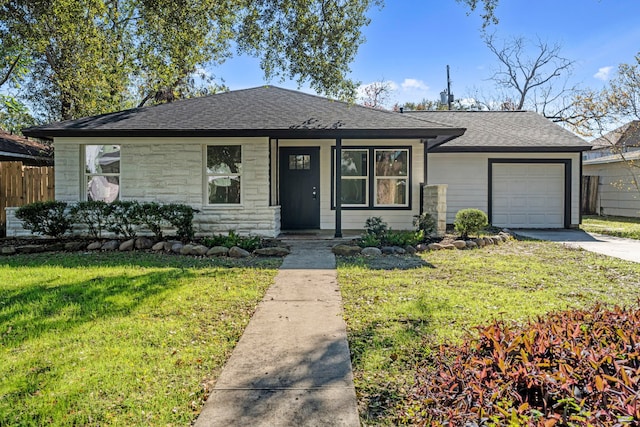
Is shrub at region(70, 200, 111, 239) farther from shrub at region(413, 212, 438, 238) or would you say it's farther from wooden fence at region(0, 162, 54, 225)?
shrub at region(413, 212, 438, 238)

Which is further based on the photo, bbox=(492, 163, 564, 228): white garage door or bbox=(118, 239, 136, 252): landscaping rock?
bbox=(492, 163, 564, 228): white garage door

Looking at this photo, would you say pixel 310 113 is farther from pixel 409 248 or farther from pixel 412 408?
pixel 412 408

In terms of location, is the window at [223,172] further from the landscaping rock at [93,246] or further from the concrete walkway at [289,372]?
the concrete walkway at [289,372]

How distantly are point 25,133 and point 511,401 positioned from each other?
1138 cm

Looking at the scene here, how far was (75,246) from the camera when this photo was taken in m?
8.80

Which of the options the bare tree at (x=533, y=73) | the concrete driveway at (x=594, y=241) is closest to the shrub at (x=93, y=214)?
the concrete driveway at (x=594, y=241)

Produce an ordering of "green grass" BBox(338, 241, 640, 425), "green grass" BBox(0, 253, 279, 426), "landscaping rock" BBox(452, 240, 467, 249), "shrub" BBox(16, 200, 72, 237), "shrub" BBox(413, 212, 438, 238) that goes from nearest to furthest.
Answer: "green grass" BBox(0, 253, 279, 426)
"green grass" BBox(338, 241, 640, 425)
"landscaping rock" BBox(452, 240, 467, 249)
"shrub" BBox(16, 200, 72, 237)
"shrub" BBox(413, 212, 438, 238)

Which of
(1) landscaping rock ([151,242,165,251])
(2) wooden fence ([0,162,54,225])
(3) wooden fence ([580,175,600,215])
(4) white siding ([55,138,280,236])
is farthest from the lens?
(3) wooden fence ([580,175,600,215])

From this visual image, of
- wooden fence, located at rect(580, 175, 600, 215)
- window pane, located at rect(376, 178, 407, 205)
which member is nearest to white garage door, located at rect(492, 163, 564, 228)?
window pane, located at rect(376, 178, 407, 205)

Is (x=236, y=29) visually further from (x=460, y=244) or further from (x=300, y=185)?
(x=460, y=244)

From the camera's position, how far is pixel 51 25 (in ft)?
34.7

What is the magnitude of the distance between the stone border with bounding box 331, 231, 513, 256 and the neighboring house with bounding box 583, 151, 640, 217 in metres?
10.5

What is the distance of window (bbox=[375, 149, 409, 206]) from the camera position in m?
A: 11.7

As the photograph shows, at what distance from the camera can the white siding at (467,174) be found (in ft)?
44.3
